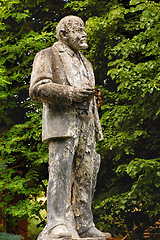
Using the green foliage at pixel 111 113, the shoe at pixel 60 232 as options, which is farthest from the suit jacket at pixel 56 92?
the green foliage at pixel 111 113

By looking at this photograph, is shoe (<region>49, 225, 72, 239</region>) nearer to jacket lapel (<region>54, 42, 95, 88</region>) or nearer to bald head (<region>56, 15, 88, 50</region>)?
jacket lapel (<region>54, 42, 95, 88</region>)

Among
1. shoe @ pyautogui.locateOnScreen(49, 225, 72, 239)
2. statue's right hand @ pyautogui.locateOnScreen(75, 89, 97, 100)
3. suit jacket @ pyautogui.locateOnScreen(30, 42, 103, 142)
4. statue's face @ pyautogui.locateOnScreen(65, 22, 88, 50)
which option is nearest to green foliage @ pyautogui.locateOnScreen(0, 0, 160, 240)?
statue's face @ pyautogui.locateOnScreen(65, 22, 88, 50)

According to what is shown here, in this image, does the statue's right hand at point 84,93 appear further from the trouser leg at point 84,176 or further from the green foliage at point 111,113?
the green foliage at point 111,113

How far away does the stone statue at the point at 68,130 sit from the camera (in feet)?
14.2

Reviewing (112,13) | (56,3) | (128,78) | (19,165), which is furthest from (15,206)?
(56,3)

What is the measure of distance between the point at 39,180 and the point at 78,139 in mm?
6566

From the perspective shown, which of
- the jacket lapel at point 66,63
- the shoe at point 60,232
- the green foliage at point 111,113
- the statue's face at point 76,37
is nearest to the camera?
the shoe at point 60,232

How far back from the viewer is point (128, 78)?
8.51 metres

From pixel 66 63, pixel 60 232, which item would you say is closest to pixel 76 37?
pixel 66 63

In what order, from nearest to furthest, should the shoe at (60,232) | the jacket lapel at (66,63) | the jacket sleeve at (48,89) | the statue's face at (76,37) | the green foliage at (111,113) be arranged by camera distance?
the shoe at (60,232) → the jacket sleeve at (48,89) → the jacket lapel at (66,63) → the statue's face at (76,37) → the green foliage at (111,113)

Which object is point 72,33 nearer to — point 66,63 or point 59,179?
point 66,63

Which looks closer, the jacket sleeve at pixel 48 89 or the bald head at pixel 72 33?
the jacket sleeve at pixel 48 89

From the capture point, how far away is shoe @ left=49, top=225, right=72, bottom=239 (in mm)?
4113

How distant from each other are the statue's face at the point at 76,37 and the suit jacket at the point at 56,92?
0.37ft
